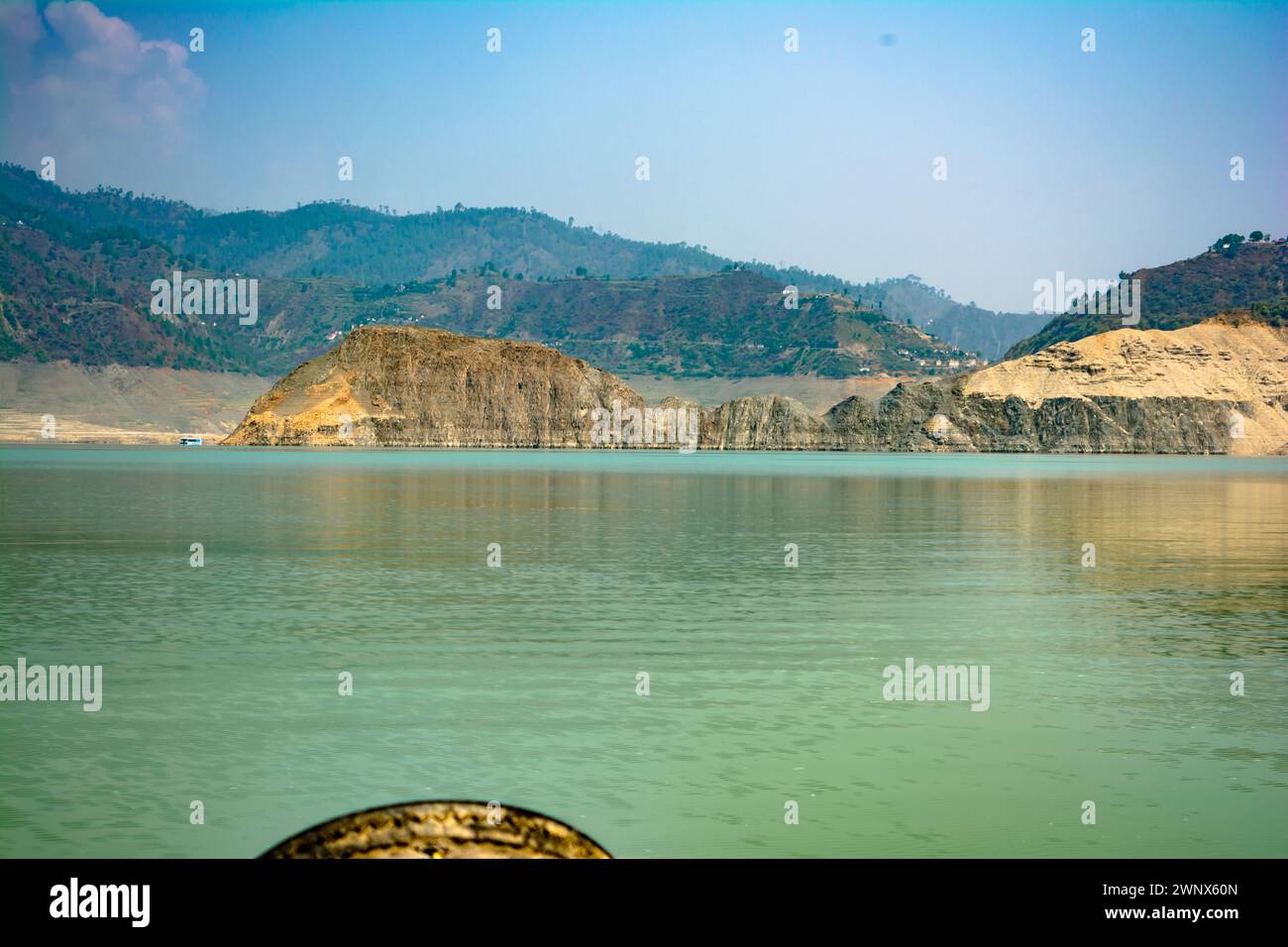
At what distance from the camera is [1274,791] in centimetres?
1323

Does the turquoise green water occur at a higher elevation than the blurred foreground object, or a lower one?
lower

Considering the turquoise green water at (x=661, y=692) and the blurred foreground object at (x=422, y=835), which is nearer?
the blurred foreground object at (x=422, y=835)

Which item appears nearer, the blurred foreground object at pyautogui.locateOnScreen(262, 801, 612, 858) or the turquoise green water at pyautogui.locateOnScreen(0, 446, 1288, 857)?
the blurred foreground object at pyautogui.locateOnScreen(262, 801, 612, 858)

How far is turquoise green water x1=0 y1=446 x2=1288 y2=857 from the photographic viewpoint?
482 inches

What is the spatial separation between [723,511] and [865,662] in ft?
130

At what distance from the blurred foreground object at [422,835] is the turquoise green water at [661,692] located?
6.72 metres

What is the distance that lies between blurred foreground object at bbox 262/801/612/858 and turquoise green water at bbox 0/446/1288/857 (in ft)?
22.1

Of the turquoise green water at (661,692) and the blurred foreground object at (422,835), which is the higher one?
the blurred foreground object at (422,835)

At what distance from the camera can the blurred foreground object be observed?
182 inches

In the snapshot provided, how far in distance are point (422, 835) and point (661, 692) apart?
13498 millimetres

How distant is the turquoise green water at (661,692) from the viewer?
1224cm

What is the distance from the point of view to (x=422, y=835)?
4637 mm
